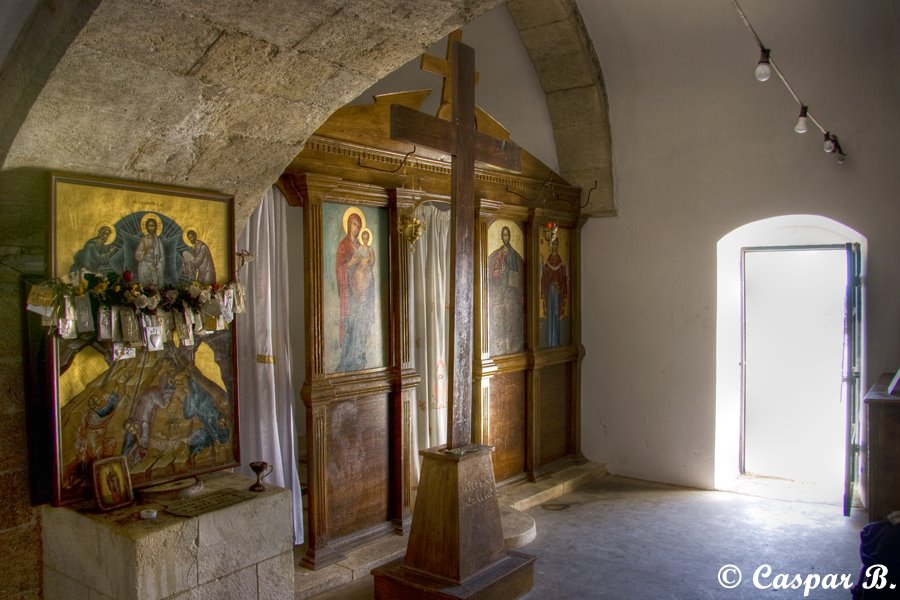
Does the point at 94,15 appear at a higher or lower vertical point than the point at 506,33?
lower

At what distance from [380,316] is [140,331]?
2082mm

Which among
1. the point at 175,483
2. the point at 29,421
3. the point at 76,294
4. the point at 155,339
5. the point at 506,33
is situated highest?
the point at 506,33

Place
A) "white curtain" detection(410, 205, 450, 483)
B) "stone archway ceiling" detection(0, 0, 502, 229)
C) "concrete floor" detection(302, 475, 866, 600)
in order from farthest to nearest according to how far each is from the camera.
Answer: "white curtain" detection(410, 205, 450, 483) < "concrete floor" detection(302, 475, 866, 600) < "stone archway ceiling" detection(0, 0, 502, 229)

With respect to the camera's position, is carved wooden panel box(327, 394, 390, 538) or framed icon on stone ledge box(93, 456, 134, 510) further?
carved wooden panel box(327, 394, 390, 538)

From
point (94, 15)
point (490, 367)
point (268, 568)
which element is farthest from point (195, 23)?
point (490, 367)

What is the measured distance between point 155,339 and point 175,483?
801 mm

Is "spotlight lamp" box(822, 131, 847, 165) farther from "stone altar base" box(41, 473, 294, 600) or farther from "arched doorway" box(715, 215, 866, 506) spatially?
"stone altar base" box(41, 473, 294, 600)

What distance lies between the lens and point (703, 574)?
4.88 metres

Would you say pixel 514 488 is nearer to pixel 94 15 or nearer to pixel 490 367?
pixel 490 367

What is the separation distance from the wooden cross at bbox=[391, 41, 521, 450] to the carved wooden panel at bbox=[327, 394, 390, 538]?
1.09m

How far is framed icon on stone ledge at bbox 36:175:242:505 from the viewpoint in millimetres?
3307

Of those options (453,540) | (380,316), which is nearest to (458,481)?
(453,540)

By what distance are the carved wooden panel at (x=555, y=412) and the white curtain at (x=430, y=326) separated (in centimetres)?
154

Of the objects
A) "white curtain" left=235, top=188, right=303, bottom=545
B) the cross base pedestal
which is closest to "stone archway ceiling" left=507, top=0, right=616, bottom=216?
"white curtain" left=235, top=188, right=303, bottom=545
